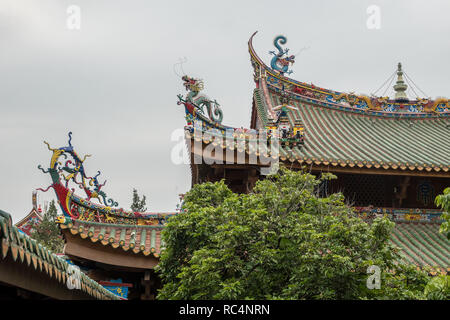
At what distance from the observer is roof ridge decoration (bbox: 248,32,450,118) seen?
57.6 feet

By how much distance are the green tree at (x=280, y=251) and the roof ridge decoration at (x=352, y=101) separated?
917cm

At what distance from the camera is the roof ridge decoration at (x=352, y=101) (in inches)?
691

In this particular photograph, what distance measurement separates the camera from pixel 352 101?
Result: 1791 centimetres

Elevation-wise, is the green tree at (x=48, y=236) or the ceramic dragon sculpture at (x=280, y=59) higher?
the ceramic dragon sculpture at (x=280, y=59)

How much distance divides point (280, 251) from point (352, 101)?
10.9 meters

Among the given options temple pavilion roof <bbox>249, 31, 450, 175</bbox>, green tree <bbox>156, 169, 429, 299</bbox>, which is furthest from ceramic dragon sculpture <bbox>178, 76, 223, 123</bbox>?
green tree <bbox>156, 169, 429, 299</bbox>

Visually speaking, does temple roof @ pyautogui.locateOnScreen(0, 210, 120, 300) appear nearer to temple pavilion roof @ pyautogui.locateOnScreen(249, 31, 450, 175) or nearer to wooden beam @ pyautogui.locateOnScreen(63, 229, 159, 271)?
wooden beam @ pyautogui.locateOnScreen(63, 229, 159, 271)

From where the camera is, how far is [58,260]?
6.09 m

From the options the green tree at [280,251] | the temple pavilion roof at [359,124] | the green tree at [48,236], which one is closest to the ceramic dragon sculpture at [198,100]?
the temple pavilion roof at [359,124]

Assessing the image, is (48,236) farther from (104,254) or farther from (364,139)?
(104,254)

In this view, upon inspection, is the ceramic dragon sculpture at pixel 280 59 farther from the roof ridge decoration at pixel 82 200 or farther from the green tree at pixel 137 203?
the green tree at pixel 137 203

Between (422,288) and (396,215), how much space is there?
5620mm

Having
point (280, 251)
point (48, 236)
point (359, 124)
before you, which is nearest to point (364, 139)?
point (359, 124)
